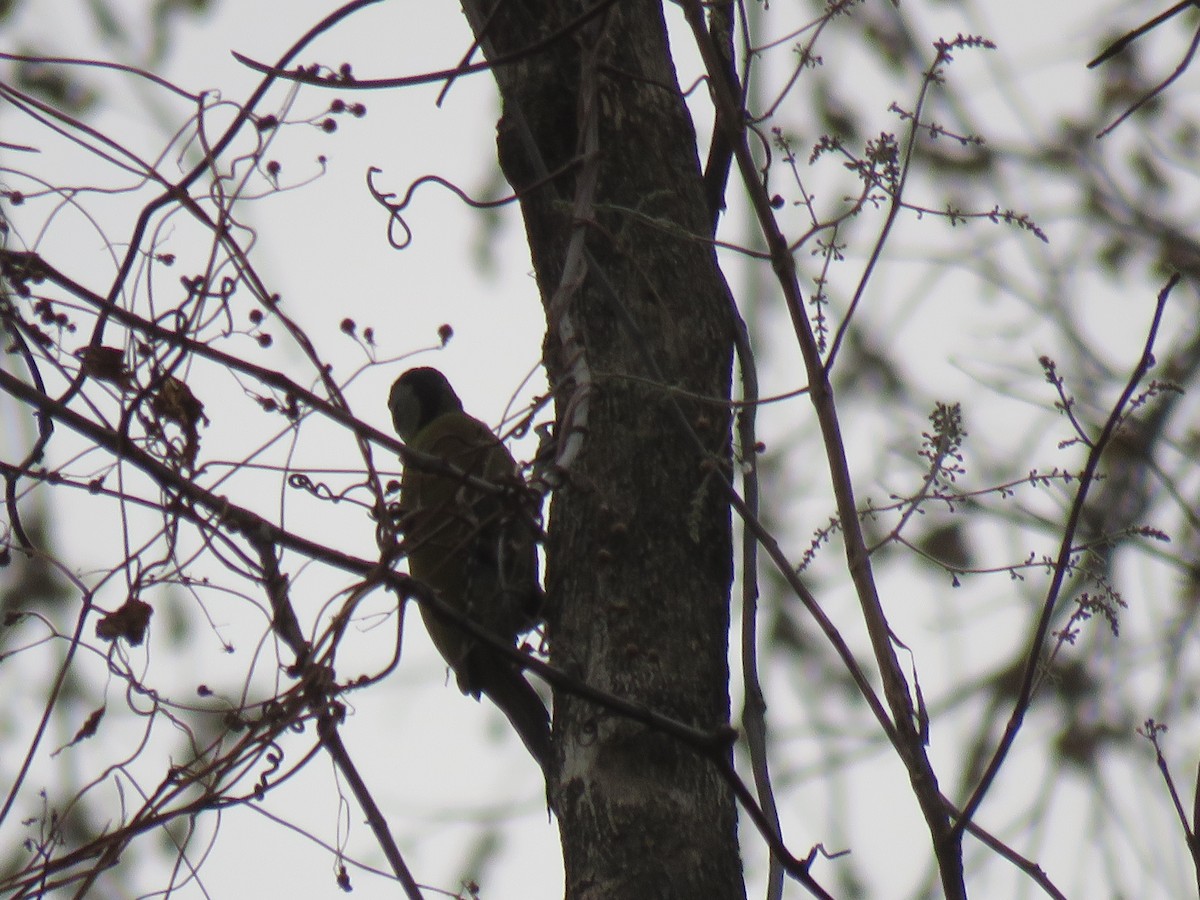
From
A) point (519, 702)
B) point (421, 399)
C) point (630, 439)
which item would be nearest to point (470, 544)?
point (630, 439)

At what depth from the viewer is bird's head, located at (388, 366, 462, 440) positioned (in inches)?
196

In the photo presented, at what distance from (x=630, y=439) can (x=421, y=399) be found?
2449mm

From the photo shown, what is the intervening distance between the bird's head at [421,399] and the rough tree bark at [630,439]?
82.0 inches

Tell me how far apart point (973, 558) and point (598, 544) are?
2.80ft

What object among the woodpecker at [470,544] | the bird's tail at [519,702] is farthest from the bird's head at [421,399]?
the bird's tail at [519,702]

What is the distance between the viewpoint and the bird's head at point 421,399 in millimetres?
4984

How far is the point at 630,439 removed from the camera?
264 cm

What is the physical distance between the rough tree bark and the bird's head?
6.83 ft

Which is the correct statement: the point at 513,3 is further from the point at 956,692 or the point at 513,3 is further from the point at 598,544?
the point at 956,692

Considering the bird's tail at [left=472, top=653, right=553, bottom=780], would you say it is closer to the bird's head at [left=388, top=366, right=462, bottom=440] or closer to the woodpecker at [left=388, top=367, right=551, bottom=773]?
the woodpecker at [left=388, top=367, right=551, bottom=773]

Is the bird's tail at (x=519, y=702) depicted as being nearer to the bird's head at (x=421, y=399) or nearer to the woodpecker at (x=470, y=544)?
the woodpecker at (x=470, y=544)

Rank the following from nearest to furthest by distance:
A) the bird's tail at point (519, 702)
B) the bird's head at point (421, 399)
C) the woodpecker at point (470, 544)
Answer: the woodpecker at point (470, 544)
the bird's tail at point (519, 702)
the bird's head at point (421, 399)

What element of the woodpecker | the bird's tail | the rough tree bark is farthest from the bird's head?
the rough tree bark

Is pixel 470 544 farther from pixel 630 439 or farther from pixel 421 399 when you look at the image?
pixel 421 399
